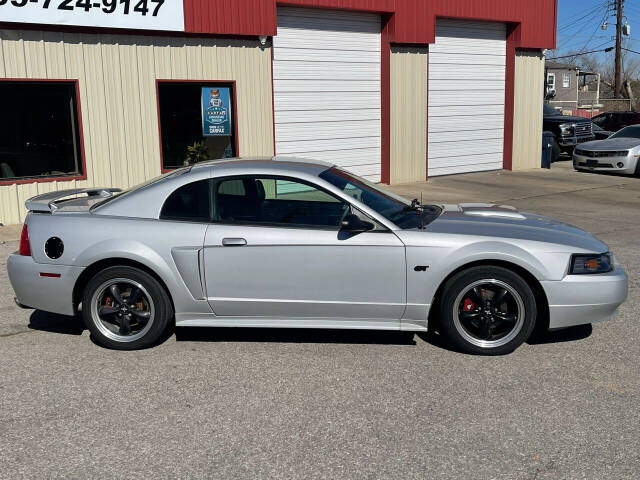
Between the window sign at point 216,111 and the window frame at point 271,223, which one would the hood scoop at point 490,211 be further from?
the window sign at point 216,111

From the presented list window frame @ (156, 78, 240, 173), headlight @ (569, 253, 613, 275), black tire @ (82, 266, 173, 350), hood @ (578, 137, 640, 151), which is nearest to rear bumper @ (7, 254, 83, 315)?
black tire @ (82, 266, 173, 350)

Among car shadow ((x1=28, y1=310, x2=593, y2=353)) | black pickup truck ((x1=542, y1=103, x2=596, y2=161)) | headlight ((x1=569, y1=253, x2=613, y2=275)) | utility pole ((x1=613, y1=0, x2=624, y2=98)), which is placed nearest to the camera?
headlight ((x1=569, y1=253, x2=613, y2=275))

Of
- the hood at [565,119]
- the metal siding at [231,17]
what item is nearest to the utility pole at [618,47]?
the hood at [565,119]

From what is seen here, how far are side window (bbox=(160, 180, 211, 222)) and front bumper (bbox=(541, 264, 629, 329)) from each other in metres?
2.66

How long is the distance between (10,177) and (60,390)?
8114mm

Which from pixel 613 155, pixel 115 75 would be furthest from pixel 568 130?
pixel 115 75

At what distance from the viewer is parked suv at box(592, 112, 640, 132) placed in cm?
2681

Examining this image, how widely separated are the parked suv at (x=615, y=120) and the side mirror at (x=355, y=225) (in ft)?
79.7

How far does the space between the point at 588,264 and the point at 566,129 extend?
1953cm

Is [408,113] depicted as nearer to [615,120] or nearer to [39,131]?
[39,131]

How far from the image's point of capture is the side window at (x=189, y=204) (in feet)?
18.4

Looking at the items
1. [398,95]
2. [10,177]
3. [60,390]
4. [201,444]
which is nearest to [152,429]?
[201,444]

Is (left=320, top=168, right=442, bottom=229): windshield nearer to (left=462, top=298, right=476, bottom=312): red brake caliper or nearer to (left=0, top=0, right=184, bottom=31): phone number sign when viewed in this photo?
(left=462, top=298, right=476, bottom=312): red brake caliper

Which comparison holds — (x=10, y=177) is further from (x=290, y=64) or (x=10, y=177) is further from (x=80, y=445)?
(x=80, y=445)
